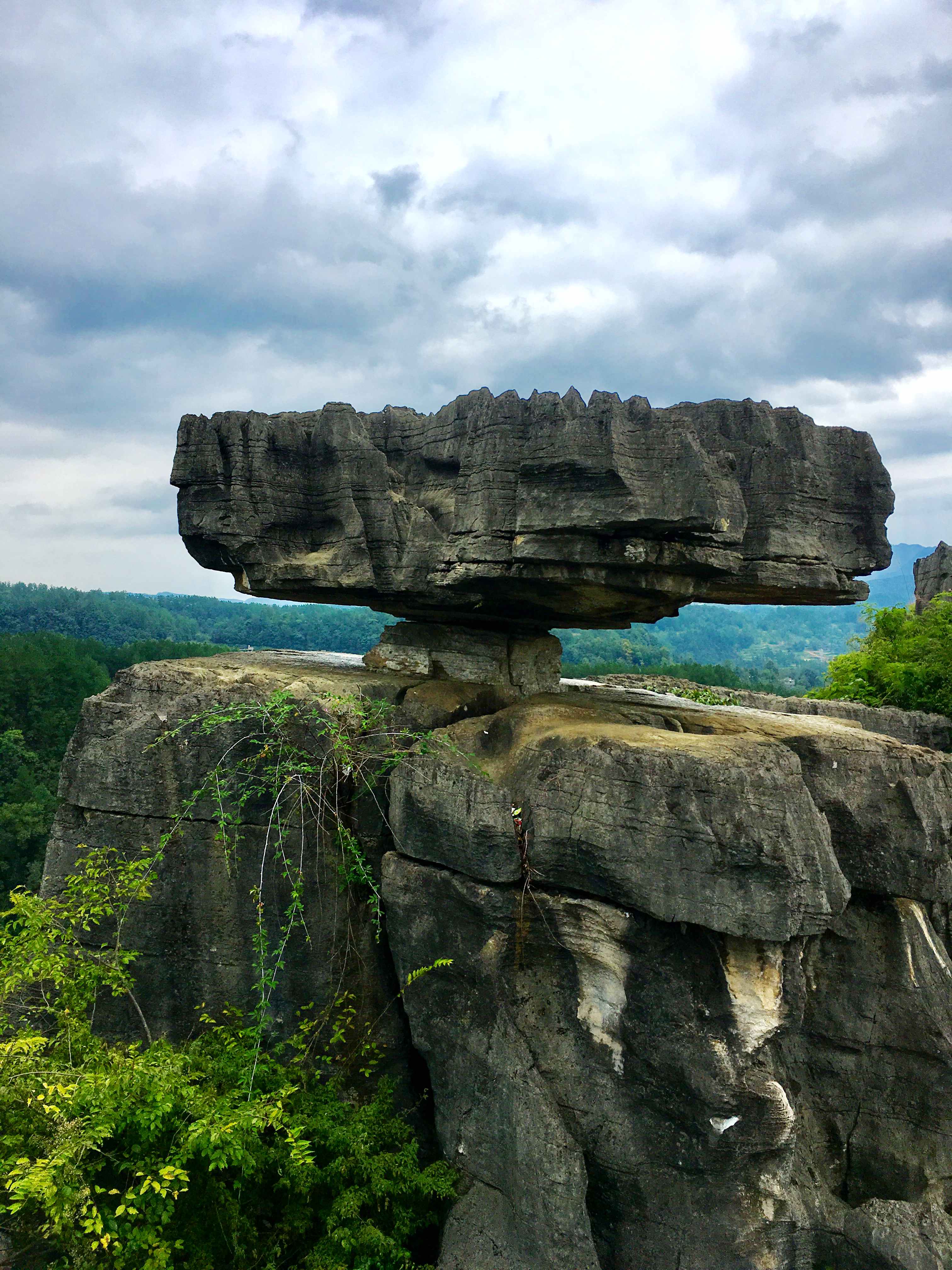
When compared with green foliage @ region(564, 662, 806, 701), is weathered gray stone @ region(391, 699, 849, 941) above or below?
above

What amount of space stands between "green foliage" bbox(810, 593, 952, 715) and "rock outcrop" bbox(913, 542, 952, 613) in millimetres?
712

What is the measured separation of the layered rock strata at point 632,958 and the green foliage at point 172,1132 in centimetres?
45

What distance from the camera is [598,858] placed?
6152 mm

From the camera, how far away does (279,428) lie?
27.7ft

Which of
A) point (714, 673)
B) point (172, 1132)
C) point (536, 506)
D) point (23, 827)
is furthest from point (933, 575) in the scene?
point (714, 673)

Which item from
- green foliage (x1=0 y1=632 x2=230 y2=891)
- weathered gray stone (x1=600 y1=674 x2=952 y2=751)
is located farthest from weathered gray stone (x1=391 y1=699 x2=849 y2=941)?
green foliage (x1=0 y1=632 x2=230 y2=891)

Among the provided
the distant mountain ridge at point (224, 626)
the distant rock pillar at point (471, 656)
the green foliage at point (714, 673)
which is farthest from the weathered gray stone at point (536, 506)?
the distant mountain ridge at point (224, 626)

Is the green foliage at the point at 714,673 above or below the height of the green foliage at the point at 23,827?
above

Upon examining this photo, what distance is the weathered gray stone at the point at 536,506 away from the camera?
22.4 ft

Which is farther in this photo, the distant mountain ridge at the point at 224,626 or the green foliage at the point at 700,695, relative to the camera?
the distant mountain ridge at the point at 224,626

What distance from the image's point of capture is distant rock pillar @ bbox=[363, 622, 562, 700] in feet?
29.4

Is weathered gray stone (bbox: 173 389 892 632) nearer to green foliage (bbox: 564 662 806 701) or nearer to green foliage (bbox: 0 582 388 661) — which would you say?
green foliage (bbox: 564 662 806 701)

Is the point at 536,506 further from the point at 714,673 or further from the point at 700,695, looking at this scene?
the point at 714,673

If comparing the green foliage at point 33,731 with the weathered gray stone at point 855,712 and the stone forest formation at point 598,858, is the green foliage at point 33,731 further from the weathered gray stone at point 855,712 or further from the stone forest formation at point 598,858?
the stone forest formation at point 598,858
